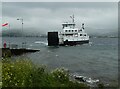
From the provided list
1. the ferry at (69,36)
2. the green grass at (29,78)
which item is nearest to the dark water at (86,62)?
the green grass at (29,78)

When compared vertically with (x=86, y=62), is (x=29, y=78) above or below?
above

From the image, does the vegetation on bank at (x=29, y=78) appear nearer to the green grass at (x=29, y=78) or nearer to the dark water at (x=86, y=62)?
the green grass at (x=29, y=78)

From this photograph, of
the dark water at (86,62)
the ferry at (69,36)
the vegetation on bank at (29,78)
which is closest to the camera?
the vegetation on bank at (29,78)

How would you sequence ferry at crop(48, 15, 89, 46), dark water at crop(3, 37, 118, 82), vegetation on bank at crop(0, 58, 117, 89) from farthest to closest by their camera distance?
1. ferry at crop(48, 15, 89, 46)
2. dark water at crop(3, 37, 118, 82)
3. vegetation on bank at crop(0, 58, 117, 89)

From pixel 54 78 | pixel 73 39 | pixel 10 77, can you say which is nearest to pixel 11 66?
pixel 10 77

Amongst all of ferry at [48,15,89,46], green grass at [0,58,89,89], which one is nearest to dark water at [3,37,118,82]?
green grass at [0,58,89,89]

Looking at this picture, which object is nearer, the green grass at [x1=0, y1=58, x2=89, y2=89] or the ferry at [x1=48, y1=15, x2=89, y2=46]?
the green grass at [x1=0, y1=58, x2=89, y2=89]

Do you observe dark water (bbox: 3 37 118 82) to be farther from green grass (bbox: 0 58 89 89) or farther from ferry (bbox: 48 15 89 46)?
ferry (bbox: 48 15 89 46)

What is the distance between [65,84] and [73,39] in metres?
78.9

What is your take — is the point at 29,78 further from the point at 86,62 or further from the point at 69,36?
the point at 69,36

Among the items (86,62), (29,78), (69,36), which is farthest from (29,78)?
(69,36)

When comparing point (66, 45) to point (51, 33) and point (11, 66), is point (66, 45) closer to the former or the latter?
point (51, 33)

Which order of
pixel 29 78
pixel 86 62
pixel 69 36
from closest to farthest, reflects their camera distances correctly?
1. pixel 29 78
2. pixel 86 62
3. pixel 69 36

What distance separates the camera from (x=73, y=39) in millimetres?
91938
